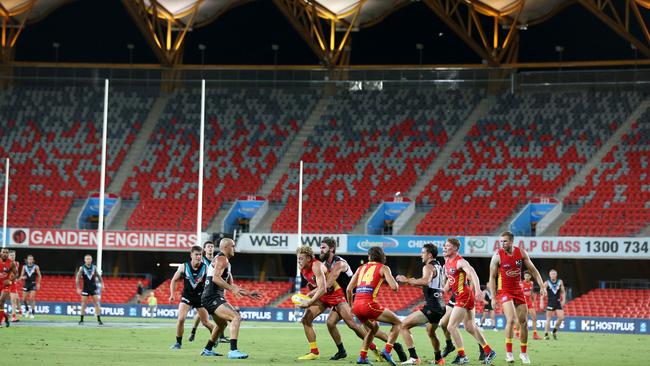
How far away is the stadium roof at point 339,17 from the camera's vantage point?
54531 mm

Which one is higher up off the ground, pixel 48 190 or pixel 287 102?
pixel 287 102

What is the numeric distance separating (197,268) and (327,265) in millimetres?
4009

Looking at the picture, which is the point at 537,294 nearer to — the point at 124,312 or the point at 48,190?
the point at 124,312

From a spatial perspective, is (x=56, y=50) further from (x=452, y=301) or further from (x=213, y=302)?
(x=452, y=301)

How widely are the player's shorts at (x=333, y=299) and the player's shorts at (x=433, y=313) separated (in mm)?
1492

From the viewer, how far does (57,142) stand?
58.0 metres

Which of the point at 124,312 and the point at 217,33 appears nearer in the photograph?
the point at 124,312

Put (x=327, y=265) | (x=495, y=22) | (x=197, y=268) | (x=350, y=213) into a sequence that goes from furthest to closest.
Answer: (x=495, y=22)
(x=350, y=213)
(x=197, y=268)
(x=327, y=265)

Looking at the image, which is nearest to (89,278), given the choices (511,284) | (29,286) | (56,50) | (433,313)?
(29,286)

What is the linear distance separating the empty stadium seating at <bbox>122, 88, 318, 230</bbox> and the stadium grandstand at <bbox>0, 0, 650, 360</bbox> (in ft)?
0.34

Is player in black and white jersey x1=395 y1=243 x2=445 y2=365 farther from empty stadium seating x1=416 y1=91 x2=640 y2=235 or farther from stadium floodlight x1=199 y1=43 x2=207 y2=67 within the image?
stadium floodlight x1=199 y1=43 x2=207 y2=67

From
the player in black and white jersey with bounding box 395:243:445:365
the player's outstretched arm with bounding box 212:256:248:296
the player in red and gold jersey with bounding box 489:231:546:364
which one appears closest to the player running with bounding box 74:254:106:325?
the player's outstretched arm with bounding box 212:256:248:296

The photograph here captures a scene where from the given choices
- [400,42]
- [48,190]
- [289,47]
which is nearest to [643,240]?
[400,42]

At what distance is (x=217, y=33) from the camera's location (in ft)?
207
